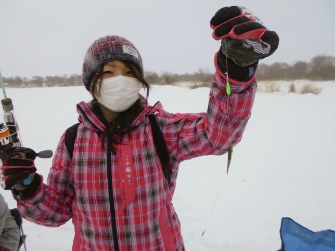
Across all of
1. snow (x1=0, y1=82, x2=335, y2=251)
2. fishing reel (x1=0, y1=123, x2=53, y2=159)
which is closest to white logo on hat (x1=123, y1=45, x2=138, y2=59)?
fishing reel (x1=0, y1=123, x2=53, y2=159)

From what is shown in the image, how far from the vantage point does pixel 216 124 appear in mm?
820

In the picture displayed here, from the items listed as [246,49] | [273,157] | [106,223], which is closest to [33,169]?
[106,223]

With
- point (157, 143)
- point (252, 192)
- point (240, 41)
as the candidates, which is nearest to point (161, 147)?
point (157, 143)

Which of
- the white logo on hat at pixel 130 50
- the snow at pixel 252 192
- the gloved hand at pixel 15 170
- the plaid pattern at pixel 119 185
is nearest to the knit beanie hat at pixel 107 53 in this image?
the white logo on hat at pixel 130 50

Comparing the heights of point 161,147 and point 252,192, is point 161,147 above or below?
above

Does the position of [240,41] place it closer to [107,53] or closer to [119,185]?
[107,53]

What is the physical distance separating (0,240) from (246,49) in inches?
83.5

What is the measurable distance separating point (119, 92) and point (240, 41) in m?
0.64

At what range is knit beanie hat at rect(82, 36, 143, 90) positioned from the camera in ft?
3.63

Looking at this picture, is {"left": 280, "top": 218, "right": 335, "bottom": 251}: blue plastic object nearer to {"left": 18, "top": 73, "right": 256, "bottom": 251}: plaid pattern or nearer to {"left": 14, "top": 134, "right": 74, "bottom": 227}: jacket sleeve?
{"left": 18, "top": 73, "right": 256, "bottom": 251}: plaid pattern

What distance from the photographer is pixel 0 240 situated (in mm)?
1654

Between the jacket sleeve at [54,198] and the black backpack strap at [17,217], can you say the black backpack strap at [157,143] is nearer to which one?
the jacket sleeve at [54,198]

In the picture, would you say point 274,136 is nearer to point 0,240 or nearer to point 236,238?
point 236,238

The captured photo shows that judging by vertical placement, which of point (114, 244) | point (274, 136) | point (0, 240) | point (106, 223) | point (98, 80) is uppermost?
point (98, 80)
